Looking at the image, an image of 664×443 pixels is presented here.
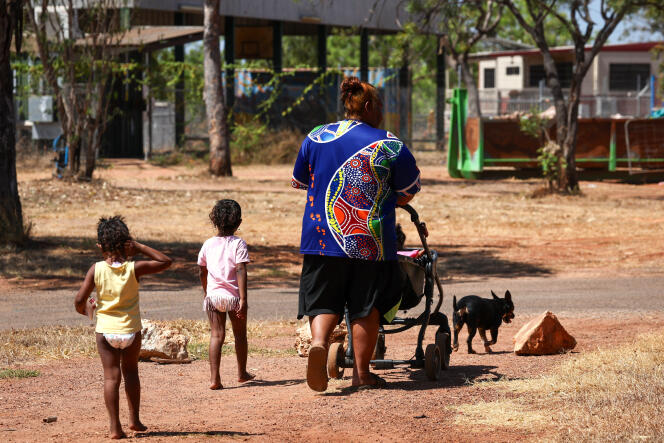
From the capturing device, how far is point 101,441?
16.5 feet

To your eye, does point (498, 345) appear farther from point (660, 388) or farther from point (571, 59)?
point (571, 59)

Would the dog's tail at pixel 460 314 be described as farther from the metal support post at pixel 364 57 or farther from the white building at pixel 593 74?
the white building at pixel 593 74

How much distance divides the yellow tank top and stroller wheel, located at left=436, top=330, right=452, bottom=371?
228 centimetres

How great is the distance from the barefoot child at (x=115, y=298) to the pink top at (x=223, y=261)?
121cm

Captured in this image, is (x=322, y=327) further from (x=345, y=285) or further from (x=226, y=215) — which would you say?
(x=226, y=215)

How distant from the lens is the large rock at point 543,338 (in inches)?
291

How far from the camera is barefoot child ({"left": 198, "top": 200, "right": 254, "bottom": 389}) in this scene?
248 inches

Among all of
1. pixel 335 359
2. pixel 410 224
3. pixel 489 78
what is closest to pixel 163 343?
pixel 335 359

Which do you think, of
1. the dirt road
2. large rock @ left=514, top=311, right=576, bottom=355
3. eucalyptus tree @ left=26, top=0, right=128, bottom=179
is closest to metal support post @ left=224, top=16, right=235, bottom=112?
eucalyptus tree @ left=26, top=0, right=128, bottom=179

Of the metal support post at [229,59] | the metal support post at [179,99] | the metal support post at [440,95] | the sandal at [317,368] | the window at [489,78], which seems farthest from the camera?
the window at [489,78]

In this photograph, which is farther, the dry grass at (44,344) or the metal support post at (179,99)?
the metal support post at (179,99)

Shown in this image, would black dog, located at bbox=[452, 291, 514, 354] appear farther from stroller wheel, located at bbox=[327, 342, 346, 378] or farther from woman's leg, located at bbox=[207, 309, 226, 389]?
woman's leg, located at bbox=[207, 309, 226, 389]

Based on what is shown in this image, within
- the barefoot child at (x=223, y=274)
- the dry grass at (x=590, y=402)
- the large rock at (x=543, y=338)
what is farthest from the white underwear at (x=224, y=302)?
the large rock at (x=543, y=338)

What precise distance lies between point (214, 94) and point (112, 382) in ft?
69.5
